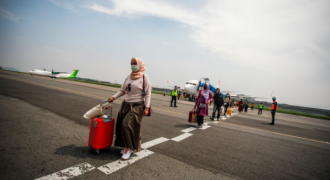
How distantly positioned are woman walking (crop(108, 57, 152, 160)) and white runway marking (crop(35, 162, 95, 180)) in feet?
2.18

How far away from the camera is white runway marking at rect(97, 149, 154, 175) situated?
8.54ft

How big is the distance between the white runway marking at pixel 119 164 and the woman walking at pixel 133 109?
105 millimetres

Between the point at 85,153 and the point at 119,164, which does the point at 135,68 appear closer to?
the point at 119,164

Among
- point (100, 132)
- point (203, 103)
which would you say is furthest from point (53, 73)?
point (100, 132)

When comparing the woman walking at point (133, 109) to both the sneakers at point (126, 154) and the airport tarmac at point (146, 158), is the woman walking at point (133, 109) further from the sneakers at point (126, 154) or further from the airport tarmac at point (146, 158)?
the airport tarmac at point (146, 158)

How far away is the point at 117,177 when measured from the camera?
2416 mm

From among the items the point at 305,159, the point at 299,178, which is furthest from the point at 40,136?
the point at 305,159

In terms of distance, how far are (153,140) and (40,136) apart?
2.72 metres

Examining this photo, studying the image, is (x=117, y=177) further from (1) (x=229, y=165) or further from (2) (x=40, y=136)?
(2) (x=40, y=136)

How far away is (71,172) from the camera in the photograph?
2439 mm

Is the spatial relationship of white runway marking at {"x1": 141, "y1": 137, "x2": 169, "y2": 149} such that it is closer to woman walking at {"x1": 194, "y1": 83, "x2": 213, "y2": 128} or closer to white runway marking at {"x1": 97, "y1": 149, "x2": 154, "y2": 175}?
white runway marking at {"x1": 97, "y1": 149, "x2": 154, "y2": 175}

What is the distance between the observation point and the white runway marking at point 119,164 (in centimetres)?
260

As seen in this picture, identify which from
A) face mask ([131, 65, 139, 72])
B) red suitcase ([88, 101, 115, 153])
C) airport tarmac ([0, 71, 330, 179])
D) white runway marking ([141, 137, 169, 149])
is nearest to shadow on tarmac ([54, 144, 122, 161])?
airport tarmac ([0, 71, 330, 179])

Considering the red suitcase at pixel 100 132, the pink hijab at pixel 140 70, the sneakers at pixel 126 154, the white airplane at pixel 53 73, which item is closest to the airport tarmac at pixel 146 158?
the sneakers at pixel 126 154
